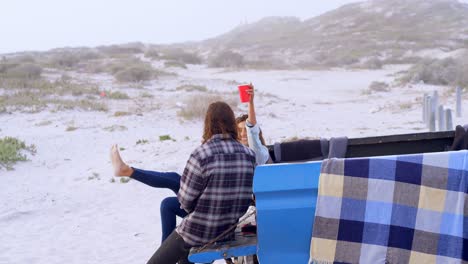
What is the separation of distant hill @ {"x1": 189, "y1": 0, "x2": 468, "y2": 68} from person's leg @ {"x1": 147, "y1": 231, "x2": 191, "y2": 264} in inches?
1390

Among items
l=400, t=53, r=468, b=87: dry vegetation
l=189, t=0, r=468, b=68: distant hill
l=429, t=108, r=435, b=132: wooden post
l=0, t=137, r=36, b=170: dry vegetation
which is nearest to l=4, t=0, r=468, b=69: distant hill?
l=189, t=0, r=468, b=68: distant hill

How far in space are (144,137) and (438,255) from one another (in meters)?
10.9

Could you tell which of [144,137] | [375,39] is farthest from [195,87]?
[375,39]

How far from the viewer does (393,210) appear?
2.90 meters

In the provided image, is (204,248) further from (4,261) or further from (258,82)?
(258,82)

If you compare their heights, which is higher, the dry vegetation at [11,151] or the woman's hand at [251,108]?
the woman's hand at [251,108]

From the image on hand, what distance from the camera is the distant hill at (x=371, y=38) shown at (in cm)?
4594

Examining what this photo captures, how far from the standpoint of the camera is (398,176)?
9.47 feet

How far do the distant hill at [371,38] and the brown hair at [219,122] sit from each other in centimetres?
3498

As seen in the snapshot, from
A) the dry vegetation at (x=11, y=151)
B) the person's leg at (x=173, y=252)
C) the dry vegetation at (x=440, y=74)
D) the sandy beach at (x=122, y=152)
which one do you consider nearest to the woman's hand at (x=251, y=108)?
the person's leg at (x=173, y=252)

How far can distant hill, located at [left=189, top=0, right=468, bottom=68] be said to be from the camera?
4594 cm

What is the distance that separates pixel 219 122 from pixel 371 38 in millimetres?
59454

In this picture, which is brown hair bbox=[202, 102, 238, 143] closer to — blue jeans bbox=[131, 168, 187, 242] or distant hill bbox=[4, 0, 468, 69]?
blue jeans bbox=[131, 168, 187, 242]

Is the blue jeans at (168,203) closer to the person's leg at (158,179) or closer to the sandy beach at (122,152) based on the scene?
the person's leg at (158,179)
